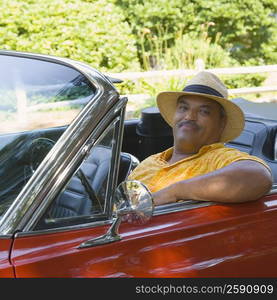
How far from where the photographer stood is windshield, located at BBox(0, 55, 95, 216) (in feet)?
6.55

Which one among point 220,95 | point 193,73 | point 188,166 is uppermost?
point 220,95

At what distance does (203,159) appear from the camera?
2504 millimetres

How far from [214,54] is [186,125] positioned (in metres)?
7.50

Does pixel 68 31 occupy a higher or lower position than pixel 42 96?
lower

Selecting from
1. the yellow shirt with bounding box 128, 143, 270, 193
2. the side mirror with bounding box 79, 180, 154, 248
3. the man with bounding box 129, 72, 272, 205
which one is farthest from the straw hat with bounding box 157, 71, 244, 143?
the side mirror with bounding box 79, 180, 154, 248

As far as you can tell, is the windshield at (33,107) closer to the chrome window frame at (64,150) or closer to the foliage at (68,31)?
the chrome window frame at (64,150)

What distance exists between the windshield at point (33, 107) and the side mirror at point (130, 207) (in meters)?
0.32

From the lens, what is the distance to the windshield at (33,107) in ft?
6.55

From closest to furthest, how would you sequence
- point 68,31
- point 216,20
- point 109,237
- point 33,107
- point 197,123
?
point 109,237 < point 33,107 < point 197,123 < point 68,31 < point 216,20

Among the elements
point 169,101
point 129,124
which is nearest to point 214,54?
point 129,124

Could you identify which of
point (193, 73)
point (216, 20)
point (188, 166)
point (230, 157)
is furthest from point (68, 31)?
point (230, 157)

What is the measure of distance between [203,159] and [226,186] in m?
0.35

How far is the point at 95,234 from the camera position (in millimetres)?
1899

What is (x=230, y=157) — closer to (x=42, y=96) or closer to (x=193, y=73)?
(x=42, y=96)
